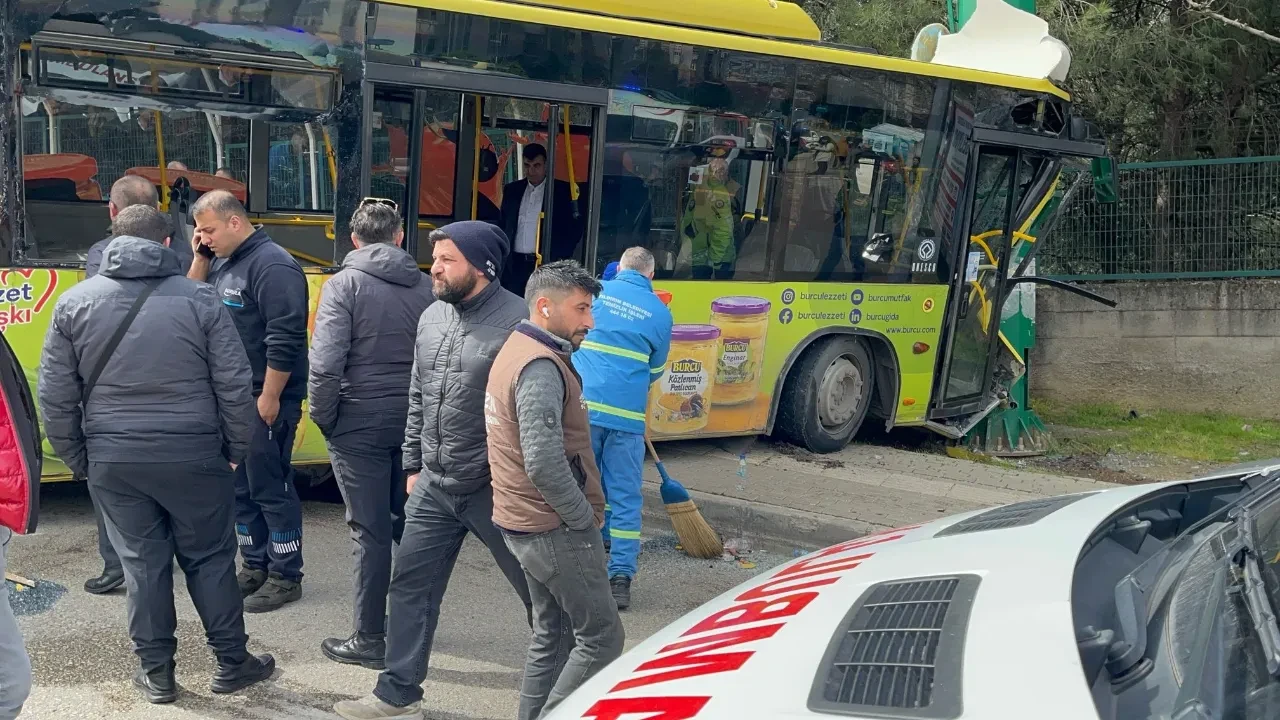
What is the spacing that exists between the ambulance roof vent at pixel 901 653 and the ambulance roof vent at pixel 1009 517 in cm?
51

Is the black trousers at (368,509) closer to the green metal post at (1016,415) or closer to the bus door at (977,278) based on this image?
the bus door at (977,278)

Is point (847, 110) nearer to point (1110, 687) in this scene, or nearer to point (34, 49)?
point (34, 49)

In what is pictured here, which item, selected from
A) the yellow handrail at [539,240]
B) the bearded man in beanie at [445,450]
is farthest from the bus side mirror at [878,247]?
the bearded man in beanie at [445,450]

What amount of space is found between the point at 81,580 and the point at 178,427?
1.83 m

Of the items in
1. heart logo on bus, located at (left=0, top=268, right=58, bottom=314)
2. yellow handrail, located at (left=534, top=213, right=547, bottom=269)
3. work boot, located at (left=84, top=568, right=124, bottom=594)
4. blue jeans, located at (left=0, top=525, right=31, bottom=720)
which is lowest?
work boot, located at (left=84, top=568, right=124, bottom=594)

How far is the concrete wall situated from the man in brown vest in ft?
31.1

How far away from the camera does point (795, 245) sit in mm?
8578

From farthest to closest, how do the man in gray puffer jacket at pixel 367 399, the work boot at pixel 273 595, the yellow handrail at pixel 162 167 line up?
the yellow handrail at pixel 162 167, the work boot at pixel 273 595, the man in gray puffer jacket at pixel 367 399

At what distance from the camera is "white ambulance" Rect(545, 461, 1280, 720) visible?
2109 millimetres

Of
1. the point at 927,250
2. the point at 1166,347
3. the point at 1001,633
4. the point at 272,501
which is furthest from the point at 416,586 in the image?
the point at 1166,347

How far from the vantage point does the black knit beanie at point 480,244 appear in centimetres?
Answer: 407

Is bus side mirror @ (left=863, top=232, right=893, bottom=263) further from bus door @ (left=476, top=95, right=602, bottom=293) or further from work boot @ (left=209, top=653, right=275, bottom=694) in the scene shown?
work boot @ (left=209, top=653, right=275, bottom=694)

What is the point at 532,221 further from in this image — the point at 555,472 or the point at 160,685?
the point at 555,472

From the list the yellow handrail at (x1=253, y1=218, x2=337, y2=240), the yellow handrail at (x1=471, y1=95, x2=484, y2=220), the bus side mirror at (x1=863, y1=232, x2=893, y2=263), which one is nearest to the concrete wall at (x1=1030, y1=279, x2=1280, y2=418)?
the bus side mirror at (x1=863, y1=232, x2=893, y2=263)
